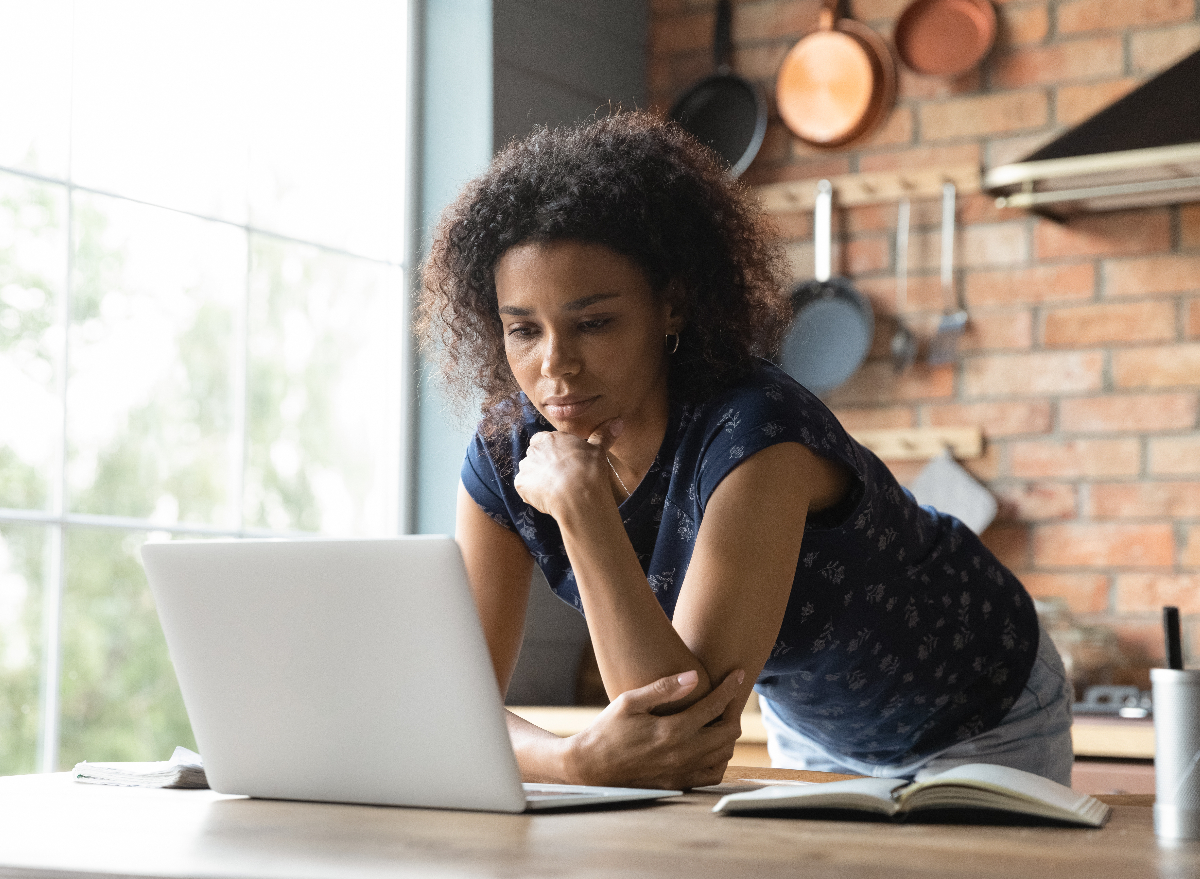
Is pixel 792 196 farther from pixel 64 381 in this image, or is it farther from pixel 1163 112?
pixel 64 381

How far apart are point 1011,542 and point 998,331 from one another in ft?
1.49

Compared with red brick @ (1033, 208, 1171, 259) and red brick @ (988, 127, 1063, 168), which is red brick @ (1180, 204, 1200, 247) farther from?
red brick @ (988, 127, 1063, 168)

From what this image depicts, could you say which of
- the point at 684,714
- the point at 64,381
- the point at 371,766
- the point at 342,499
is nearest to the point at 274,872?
the point at 371,766

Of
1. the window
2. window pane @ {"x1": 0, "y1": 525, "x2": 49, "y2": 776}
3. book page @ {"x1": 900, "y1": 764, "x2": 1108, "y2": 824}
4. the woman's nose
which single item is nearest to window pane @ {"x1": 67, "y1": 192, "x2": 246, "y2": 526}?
the window

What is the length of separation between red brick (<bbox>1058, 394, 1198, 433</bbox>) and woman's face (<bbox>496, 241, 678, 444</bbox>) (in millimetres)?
1681

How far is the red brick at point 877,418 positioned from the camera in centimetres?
309

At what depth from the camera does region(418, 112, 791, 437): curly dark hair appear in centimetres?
146

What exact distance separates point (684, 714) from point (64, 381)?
58.7 inches

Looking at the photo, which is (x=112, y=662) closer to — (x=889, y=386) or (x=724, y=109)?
(x=889, y=386)

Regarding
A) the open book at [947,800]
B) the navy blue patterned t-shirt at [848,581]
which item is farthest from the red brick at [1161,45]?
the open book at [947,800]

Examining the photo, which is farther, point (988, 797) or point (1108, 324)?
point (1108, 324)

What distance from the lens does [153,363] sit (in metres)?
2.56

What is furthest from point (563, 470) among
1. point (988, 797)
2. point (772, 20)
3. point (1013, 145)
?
point (772, 20)

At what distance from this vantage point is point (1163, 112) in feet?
8.41
